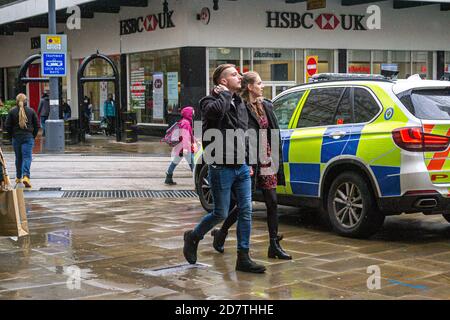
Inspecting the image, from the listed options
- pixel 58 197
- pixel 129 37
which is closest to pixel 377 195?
pixel 58 197

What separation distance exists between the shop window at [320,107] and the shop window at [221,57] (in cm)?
1656

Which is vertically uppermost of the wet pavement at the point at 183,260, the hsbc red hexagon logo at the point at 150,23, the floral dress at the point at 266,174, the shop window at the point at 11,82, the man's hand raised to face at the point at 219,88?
the hsbc red hexagon logo at the point at 150,23

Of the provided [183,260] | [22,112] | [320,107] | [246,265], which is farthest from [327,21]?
[246,265]

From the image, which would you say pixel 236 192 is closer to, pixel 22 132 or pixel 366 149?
pixel 366 149

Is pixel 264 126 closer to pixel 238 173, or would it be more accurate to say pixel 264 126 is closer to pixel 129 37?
pixel 238 173

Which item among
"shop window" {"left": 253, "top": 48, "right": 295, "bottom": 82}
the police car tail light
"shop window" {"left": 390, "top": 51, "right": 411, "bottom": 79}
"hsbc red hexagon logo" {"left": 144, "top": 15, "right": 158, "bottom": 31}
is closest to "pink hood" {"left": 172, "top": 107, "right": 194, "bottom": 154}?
the police car tail light

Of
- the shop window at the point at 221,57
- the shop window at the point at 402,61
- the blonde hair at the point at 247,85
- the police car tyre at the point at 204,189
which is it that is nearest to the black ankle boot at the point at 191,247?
the blonde hair at the point at 247,85

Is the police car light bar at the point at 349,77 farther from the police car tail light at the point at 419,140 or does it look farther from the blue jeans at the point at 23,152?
the blue jeans at the point at 23,152

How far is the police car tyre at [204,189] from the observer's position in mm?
9633

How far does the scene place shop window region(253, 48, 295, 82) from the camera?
26062 millimetres

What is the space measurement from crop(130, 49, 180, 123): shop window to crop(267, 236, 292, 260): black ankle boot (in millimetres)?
18251

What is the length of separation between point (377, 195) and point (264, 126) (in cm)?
164

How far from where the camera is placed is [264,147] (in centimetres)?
667
